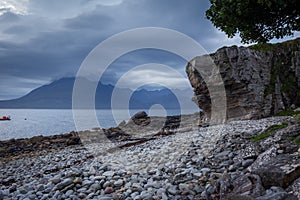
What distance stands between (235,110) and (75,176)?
52.7 ft

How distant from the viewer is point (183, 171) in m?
7.30

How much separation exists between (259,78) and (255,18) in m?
12.8

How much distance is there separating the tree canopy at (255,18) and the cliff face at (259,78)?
1089 centimetres

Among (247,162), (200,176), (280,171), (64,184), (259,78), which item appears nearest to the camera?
(280,171)

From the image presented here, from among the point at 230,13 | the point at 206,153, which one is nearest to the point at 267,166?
the point at 206,153

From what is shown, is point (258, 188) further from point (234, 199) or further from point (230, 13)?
point (230, 13)

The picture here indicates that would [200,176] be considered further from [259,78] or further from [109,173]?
[259,78]

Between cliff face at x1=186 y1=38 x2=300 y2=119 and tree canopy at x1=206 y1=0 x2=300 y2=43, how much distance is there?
1089 cm

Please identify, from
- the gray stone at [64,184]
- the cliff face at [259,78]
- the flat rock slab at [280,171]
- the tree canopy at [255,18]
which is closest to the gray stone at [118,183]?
the gray stone at [64,184]

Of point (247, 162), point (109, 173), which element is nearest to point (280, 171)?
point (247, 162)

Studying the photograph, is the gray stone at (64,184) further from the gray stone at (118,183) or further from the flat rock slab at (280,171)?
the flat rock slab at (280,171)

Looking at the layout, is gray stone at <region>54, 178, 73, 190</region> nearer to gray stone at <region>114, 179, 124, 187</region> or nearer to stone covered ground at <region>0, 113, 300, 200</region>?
stone covered ground at <region>0, 113, 300, 200</region>

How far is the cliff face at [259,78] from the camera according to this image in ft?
64.3

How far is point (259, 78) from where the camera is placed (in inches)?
787
